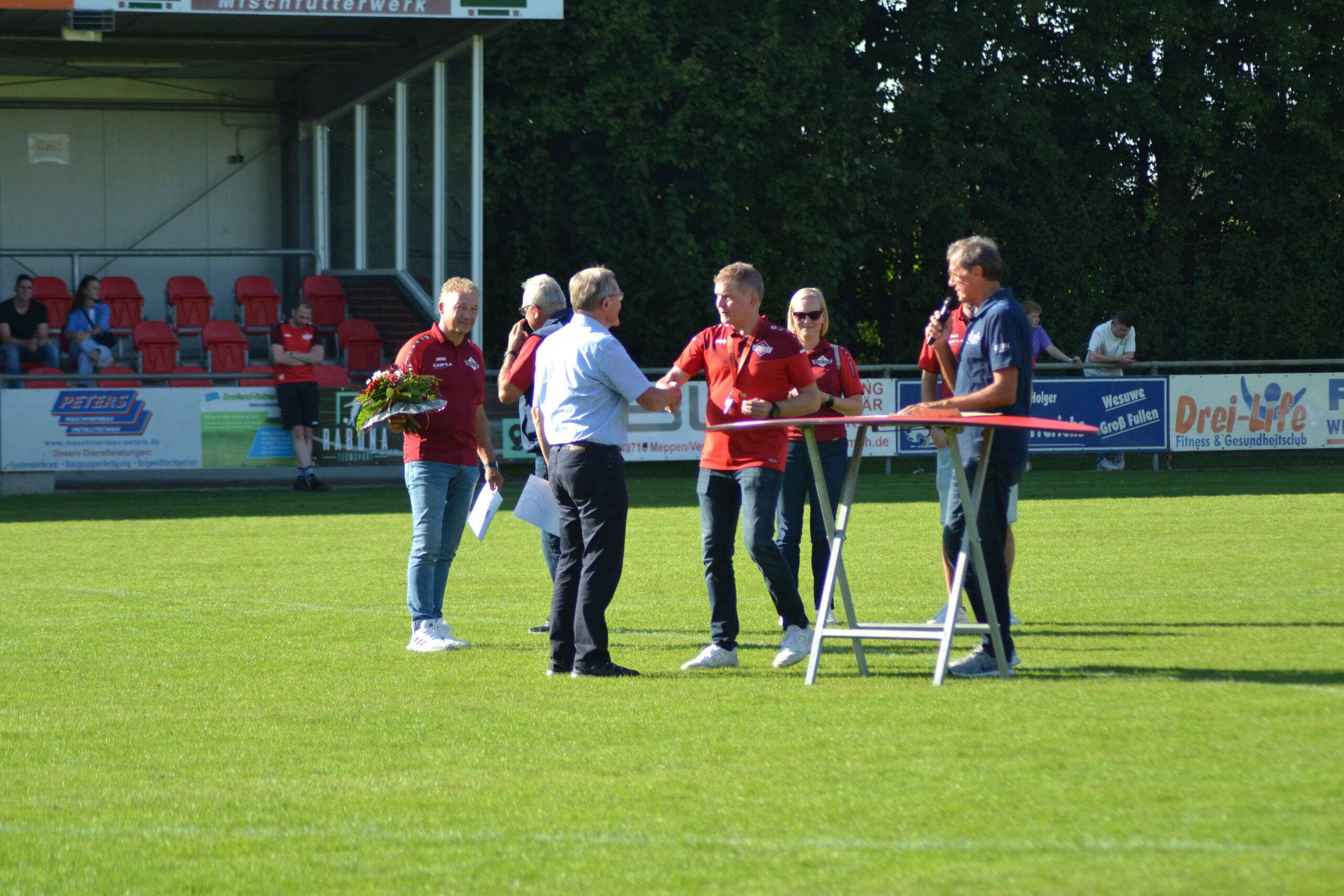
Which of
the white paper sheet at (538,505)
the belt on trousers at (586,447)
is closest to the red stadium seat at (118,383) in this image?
the white paper sheet at (538,505)

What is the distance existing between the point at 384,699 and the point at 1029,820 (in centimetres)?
324

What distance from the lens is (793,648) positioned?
7785mm

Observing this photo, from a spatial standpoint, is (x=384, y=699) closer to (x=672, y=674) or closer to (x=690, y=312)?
(x=672, y=674)

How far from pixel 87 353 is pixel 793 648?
54.7ft

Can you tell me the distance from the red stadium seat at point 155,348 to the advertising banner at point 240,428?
305 cm

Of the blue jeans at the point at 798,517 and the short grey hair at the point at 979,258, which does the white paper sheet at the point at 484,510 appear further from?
the short grey hair at the point at 979,258

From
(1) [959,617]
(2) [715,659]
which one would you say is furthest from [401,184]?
(2) [715,659]

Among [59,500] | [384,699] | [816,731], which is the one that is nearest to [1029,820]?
[816,731]

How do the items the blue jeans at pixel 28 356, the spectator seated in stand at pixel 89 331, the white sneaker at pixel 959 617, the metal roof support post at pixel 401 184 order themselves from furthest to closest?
the metal roof support post at pixel 401 184, the spectator seated in stand at pixel 89 331, the blue jeans at pixel 28 356, the white sneaker at pixel 959 617

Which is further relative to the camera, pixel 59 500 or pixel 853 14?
pixel 853 14

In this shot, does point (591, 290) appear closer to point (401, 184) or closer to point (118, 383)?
point (118, 383)

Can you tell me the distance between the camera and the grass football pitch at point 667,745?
454 centimetres

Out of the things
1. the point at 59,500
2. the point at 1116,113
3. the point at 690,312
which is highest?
the point at 1116,113

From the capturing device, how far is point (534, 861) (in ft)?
15.1
